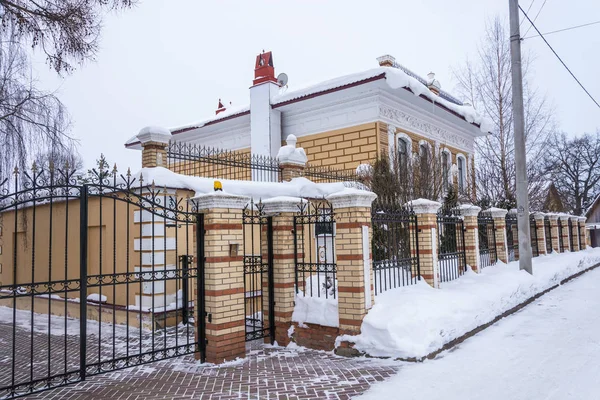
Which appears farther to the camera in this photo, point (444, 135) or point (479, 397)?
point (444, 135)

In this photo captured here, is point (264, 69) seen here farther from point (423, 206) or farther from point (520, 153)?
point (423, 206)

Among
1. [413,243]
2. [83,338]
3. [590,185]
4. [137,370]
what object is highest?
[590,185]

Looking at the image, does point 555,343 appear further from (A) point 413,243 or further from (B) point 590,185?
(B) point 590,185

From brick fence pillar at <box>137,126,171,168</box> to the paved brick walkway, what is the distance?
4.63 meters

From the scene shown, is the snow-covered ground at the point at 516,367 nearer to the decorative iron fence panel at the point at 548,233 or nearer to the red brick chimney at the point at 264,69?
the decorative iron fence panel at the point at 548,233

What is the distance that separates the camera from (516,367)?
5.86 m

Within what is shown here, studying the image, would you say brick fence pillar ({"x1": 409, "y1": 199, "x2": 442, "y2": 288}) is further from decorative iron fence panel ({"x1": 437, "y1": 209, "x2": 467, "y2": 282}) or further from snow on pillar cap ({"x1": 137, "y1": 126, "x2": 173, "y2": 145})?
snow on pillar cap ({"x1": 137, "y1": 126, "x2": 173, "y2": 145})

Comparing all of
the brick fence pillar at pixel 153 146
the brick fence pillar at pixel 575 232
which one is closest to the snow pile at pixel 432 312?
the brick fence pillar at pixel 153 146

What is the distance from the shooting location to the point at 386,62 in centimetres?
1730

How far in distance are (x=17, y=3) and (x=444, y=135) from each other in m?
18.1

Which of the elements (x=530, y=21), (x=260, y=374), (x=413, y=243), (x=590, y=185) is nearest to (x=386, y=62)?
(x=530, y=21)

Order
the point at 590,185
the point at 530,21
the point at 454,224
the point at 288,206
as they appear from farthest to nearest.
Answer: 1. the point at 590,185
2. the point at 530,21
3. the point at 454,224
4. the point at 288,206

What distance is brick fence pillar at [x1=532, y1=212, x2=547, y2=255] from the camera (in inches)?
675

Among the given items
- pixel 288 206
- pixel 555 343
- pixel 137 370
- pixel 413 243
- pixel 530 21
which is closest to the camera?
pixel 137 370
